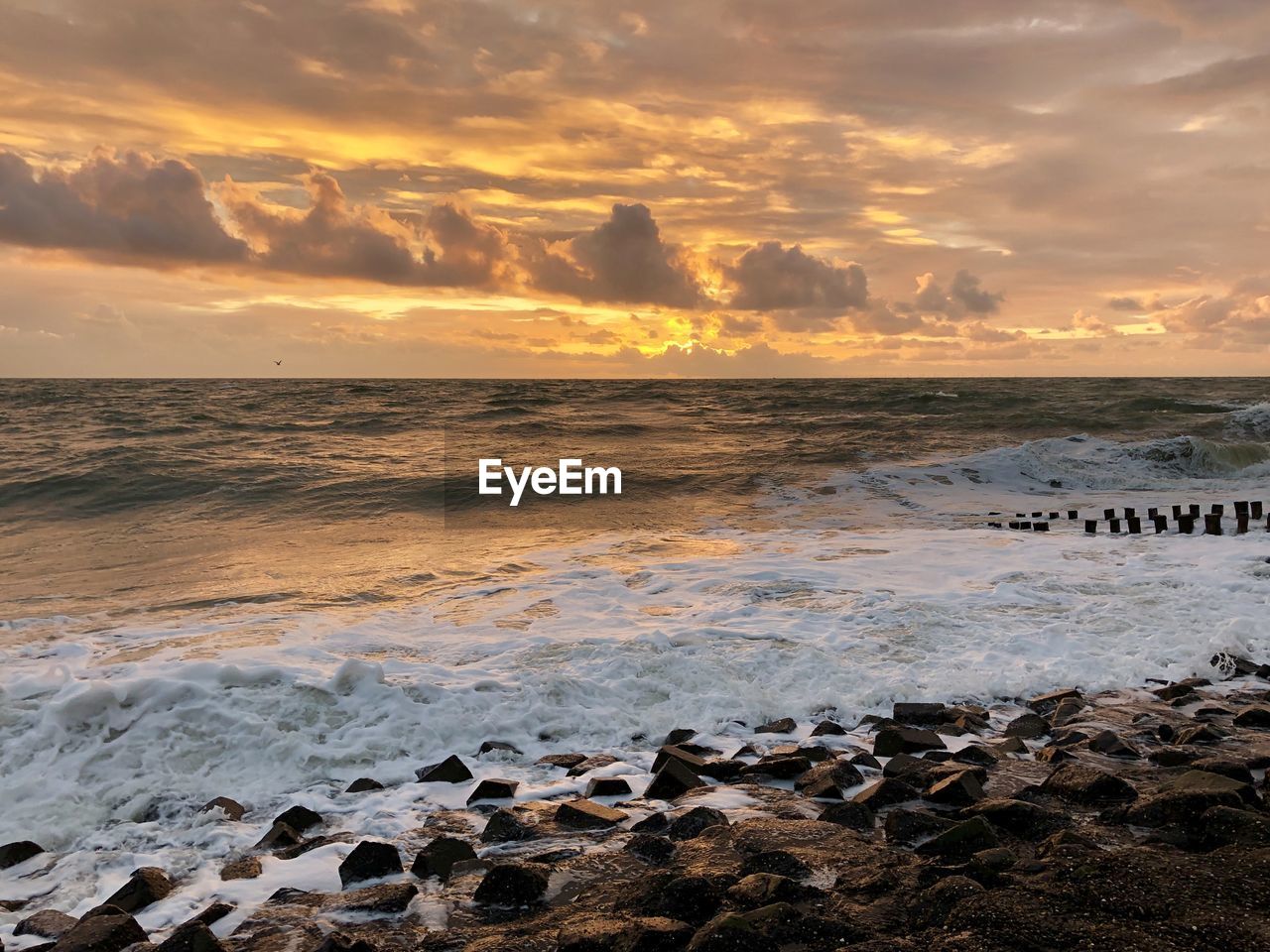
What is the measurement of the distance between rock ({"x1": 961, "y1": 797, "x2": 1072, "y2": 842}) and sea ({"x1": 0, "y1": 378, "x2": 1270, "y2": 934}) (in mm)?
2327

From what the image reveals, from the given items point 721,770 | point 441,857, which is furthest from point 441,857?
point 721,770

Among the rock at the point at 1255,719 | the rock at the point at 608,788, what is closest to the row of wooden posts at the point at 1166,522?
the rock at the point at 1255,719

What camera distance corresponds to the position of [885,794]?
518cm

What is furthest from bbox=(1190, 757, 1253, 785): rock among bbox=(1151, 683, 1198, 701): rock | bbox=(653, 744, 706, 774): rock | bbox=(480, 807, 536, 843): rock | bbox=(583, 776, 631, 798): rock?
bbox=(480, 807, 536, 843): rock

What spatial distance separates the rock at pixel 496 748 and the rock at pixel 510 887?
2.08 m

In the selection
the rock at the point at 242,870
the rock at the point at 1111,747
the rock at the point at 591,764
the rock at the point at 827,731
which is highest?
the rock at the point at 1111,747

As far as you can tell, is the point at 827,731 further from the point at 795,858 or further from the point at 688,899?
the point at 688,899

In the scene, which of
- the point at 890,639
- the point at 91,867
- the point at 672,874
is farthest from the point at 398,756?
the point at 890,639

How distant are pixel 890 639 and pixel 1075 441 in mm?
23022

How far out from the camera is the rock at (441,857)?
14.9ft

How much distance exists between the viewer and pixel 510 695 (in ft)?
23.9

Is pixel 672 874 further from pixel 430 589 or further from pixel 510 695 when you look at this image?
pixel 430 589

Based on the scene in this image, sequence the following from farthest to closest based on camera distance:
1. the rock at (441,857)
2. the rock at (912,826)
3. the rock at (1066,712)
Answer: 1. the rock at (1066,712)
2. the rock at (912,826)
3. the rock at (441,857)

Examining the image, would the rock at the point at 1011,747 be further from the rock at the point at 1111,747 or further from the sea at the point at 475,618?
the sea at the point at 475,618
